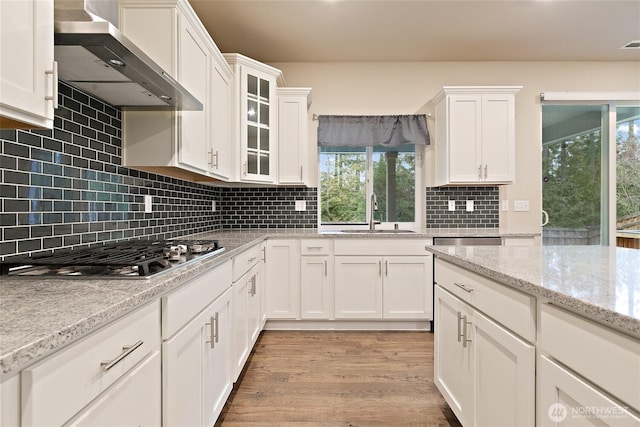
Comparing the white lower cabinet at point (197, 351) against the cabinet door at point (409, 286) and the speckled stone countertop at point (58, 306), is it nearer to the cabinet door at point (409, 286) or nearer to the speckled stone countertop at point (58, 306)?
the speckled stone countertop at point (58, 306)

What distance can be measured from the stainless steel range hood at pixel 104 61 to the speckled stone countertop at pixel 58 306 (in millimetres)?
748

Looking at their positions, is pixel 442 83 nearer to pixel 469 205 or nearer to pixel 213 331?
pixel 469 205

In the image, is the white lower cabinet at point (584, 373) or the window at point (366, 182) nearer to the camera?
the white lower cabinet at point (584, 373)

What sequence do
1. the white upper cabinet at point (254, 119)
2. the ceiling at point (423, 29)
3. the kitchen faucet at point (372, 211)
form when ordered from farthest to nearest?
1. the kitchen faucet at point (372, 211)
2. the white upper cabinet at point (254, 119)
3. the ceiling at point (423, 29)

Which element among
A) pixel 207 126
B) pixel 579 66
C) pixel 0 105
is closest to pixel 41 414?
pixel 0 105

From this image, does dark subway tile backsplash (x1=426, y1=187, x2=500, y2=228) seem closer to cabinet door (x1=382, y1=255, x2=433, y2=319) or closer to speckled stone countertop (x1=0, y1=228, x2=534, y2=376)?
cabinet door (x1=382, y1=255, x2=433, y2=319)

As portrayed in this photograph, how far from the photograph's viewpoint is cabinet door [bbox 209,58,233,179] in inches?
94.0

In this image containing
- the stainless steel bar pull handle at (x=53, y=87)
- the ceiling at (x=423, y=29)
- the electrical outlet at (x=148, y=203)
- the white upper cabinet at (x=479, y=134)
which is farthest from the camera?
the white upper cabinet at (x=479, y=134)

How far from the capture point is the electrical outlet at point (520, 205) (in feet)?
12.2

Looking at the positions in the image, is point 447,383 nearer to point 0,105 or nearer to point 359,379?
point 359,379

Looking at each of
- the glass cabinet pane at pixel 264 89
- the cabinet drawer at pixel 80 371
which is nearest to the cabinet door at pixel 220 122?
the glass cabinet pane at pixel 264 89

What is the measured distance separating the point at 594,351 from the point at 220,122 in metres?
2.45

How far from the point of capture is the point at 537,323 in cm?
103

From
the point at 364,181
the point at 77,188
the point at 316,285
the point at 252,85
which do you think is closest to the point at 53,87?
the point at 77,188
